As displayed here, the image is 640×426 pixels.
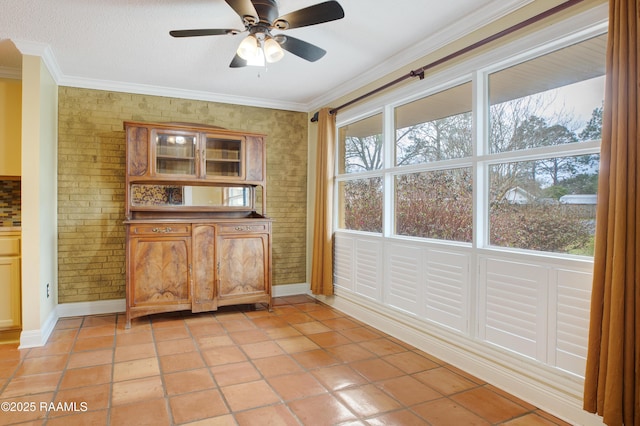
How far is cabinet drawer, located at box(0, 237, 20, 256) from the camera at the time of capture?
336 cm

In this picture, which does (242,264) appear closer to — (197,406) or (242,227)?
(242,227)

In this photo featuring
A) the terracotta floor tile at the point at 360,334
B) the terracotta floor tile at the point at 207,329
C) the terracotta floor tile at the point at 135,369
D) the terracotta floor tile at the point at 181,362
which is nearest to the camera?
the terracotta floor tile at the point at 135,369

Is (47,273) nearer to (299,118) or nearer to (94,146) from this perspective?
(94,146)

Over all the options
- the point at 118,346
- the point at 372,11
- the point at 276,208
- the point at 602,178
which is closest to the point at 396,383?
the point at 602,178

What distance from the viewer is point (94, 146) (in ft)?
13.8

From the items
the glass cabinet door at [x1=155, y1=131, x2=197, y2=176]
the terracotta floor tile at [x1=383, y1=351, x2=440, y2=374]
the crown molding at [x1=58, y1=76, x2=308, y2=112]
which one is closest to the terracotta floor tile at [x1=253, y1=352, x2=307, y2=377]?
the terracotta floor tile at [x1=383, y1=351, x2=440, y2=374]

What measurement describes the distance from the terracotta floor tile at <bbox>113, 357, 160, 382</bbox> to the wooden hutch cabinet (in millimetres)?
922

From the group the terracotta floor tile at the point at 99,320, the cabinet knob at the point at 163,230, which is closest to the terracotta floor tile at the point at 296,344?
the cabinet knob at the point at 163,230

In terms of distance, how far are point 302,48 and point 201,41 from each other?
0.99 metres

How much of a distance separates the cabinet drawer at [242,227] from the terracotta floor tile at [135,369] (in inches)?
59.7

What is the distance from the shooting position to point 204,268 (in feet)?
13.4

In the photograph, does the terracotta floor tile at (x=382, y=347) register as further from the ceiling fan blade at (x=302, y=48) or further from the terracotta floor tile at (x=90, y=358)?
the ceiling fan blade at (x=302, y=48)

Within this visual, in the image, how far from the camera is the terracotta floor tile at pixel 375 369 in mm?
2715

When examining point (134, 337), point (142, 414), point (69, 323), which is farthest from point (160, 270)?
point (142, 414)
